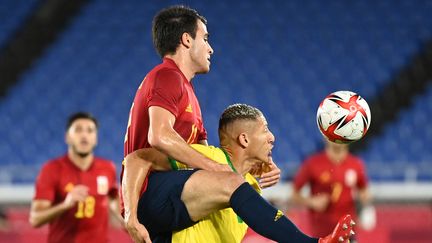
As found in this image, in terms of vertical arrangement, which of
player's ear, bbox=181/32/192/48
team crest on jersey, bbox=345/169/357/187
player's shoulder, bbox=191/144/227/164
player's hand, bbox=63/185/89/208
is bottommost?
player's shoulder, bbox=191/144/227/164

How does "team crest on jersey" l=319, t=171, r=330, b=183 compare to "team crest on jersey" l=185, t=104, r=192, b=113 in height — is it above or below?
above

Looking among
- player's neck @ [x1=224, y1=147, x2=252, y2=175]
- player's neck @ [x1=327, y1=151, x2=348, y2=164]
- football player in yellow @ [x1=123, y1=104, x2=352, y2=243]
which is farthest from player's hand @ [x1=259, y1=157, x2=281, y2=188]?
player's neck @ [x1=327, y1=151, x2=348, y2=164]

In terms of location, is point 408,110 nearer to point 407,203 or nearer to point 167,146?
point 407,203

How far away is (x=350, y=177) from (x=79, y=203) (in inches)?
114

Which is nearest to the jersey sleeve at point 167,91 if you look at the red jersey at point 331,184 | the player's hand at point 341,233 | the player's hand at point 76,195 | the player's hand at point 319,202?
the player's hand at point 341,233

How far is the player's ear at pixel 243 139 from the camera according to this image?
13.3 feet

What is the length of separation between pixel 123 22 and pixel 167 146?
8903mm

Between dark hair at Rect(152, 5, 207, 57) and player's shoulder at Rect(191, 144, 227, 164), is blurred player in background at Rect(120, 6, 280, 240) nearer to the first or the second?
dark hair at Rect(152, 5, 207, 57)

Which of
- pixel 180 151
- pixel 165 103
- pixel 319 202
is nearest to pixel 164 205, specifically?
pixel 180 151

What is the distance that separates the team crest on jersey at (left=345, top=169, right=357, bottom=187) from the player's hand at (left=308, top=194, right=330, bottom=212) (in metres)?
0.27

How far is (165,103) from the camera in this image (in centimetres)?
386

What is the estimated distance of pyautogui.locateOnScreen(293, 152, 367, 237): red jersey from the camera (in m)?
7.40

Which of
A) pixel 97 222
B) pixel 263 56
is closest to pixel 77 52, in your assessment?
pixel 263 56

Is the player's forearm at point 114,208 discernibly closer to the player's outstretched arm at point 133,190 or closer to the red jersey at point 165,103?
the red jersey at point 165,103
